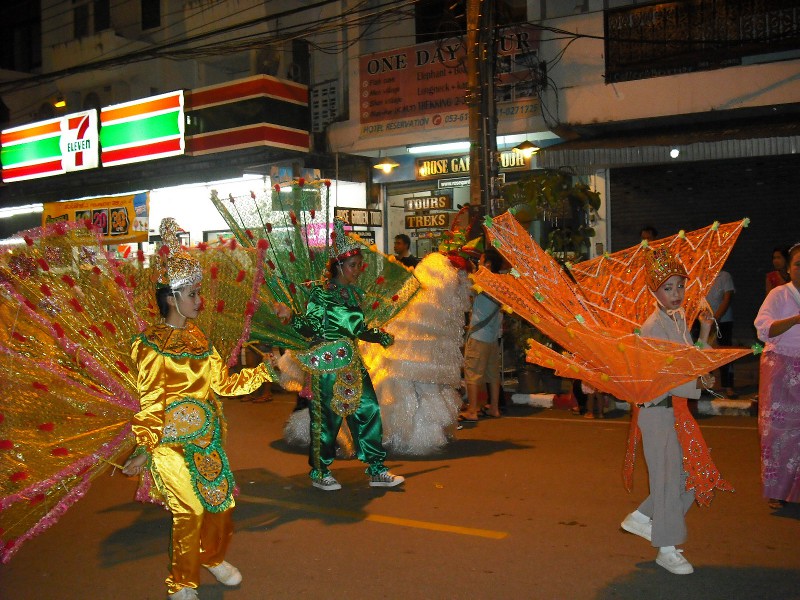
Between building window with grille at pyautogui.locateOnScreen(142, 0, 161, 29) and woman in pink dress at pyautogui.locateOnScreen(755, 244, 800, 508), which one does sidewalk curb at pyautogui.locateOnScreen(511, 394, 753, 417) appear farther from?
building window with grille at pyautogui.locateOnScreen(142, 0, 161, 29)

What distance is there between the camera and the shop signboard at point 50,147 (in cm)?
1936

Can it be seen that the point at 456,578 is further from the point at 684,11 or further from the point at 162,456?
the point at 684,11

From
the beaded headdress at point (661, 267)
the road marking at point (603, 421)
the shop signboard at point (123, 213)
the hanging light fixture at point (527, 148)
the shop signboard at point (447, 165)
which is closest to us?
the beaded headdress at point (661, 267)

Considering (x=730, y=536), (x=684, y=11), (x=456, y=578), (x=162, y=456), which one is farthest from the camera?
(x=684, y=11)

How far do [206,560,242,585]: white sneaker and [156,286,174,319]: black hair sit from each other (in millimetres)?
1472

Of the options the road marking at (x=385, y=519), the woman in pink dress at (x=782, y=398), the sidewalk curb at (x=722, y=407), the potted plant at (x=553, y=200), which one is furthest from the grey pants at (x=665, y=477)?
the potted plant at (x=553, y=200)

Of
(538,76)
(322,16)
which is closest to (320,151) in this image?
(322,16)

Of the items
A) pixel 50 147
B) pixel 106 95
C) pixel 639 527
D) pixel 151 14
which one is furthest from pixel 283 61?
pixel 639 527

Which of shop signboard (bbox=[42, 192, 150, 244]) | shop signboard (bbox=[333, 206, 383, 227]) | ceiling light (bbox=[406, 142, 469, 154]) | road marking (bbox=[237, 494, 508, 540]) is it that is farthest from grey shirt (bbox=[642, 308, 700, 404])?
shop signboard (bbox=[42, 192, 150, 244])

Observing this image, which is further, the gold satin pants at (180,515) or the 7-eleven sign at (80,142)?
the 7-eleven sign at (80,142)

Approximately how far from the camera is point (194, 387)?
4.39 metres

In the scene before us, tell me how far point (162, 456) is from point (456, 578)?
5.95ft

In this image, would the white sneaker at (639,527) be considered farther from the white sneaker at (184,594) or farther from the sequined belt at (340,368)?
the white sneaker at (184,594)

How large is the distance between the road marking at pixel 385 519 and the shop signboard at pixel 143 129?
12.2 m
